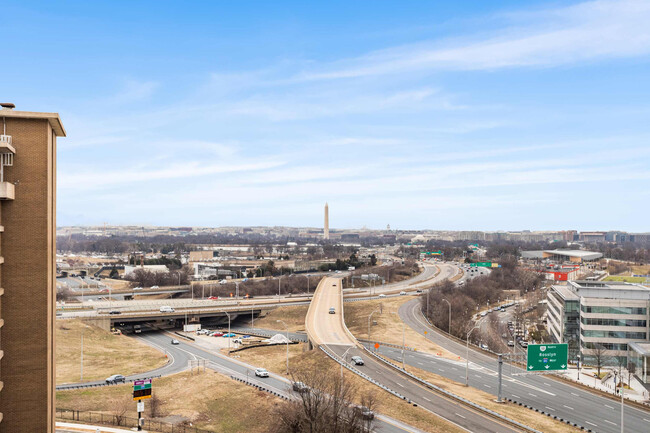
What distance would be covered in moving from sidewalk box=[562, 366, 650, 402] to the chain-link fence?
153 feet

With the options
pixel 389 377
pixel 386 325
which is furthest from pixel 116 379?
pixel 386 325

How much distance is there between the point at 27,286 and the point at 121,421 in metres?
22.3

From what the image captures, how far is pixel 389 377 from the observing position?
198 ft

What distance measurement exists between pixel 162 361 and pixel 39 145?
55004 mm

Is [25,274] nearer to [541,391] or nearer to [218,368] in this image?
[218,368]

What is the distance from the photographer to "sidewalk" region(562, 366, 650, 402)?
59.2 meters

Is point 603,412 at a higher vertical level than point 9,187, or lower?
lower

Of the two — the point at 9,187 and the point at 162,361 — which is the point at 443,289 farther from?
the point at 9,187

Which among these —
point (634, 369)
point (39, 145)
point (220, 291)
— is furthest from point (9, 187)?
point (220, 291)

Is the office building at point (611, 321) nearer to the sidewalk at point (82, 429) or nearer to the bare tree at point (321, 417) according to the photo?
the bare tree at point (321, 417)

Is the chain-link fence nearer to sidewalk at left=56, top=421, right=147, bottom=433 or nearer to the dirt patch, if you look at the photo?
sidewalk at left=56, top=421, right=147, bottom=433

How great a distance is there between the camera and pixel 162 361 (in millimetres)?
75062

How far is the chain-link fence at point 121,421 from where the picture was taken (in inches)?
1703

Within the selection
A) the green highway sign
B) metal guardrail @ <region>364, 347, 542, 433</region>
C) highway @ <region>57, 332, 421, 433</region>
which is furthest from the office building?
highway @ <region>57, 332, 421, 433</region>
